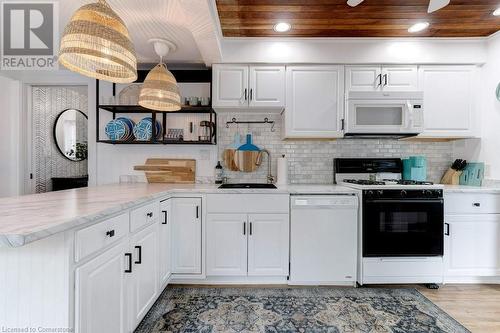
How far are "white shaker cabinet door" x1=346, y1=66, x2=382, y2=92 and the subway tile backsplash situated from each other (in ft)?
1.98

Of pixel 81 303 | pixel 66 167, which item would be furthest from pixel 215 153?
pixel 66 167

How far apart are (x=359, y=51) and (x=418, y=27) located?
53 cm

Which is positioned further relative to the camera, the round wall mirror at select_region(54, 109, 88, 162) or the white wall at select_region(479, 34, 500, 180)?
the round wall mirror at select_region(54, 109, 88, 162)

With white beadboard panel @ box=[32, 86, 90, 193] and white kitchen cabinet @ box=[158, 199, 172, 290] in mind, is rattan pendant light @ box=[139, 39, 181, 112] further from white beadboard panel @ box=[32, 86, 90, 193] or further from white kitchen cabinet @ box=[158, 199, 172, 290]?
white beadboard panel @ box=[32, 86, 90, 193]

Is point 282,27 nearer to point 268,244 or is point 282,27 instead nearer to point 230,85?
point 230,85

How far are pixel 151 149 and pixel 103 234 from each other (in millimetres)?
1962

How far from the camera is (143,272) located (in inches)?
68.7

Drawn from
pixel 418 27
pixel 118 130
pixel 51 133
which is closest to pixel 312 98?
pixel 418 27

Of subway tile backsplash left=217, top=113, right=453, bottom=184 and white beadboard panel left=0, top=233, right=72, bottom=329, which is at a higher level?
subway tile backsplash left=217, top=113, right=453, bottom=184

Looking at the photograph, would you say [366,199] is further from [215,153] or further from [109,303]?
[109,303]

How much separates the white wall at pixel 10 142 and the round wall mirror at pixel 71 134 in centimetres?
126

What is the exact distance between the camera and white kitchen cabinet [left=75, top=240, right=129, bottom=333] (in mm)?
1089
